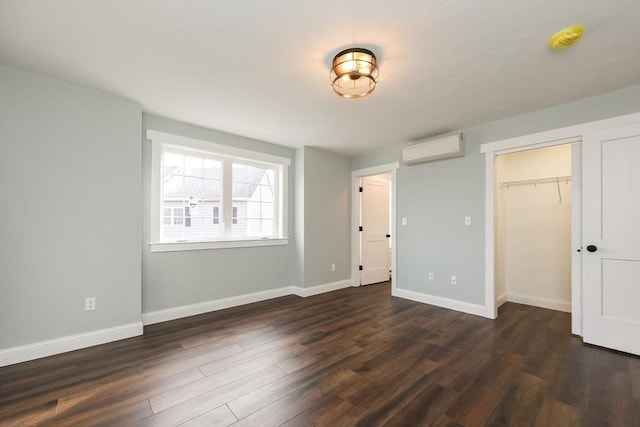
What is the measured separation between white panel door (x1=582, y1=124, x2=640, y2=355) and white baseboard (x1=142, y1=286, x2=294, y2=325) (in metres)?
3.69

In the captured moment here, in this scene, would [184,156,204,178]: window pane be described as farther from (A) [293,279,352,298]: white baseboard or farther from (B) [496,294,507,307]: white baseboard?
(B) [496,294,507,307]: white baseboard

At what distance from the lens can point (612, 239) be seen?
2.57 m

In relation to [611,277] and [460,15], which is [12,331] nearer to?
[460,15]

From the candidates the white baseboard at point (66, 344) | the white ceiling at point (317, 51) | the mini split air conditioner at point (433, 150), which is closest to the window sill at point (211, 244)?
the white baseboard at point (66, 344)

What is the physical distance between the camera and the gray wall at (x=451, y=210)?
319 centimetres

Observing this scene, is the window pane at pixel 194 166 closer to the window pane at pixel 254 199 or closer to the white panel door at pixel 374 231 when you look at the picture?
the window pane at pixel 254 199

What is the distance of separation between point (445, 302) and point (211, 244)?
330 cm

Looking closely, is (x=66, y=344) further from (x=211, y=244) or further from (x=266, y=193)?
(x=266, y=193)

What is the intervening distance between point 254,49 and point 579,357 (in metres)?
3.69

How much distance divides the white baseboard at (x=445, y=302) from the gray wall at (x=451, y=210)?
6 cm

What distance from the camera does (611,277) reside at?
257 centimetres

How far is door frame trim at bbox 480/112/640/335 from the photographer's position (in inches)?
108

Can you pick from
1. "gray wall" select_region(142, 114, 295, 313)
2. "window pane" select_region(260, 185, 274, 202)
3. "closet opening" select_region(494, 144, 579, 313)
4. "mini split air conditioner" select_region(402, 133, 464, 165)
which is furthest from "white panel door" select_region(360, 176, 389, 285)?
"closet opening" select_region(494, 144, 579, 313)

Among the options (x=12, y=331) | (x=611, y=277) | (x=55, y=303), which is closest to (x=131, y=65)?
(x=55, y=303)
